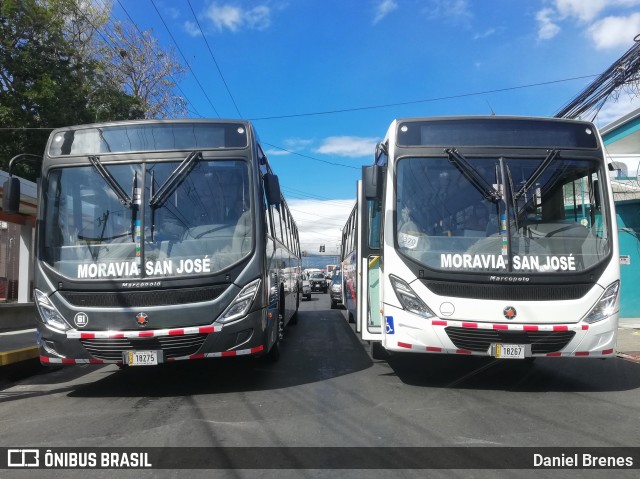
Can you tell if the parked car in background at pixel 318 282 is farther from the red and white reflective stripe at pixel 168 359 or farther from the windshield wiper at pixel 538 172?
the windshield wiper at pixel 538 172

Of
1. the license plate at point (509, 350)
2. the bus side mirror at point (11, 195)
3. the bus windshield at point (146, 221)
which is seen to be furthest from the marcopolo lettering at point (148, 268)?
the license plate at point (509, 350)

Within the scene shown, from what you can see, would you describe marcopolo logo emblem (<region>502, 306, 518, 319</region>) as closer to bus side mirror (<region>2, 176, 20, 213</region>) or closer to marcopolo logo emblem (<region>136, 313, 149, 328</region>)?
marcopolo logo emblem (<region>136, 313, 149, 328</region>)

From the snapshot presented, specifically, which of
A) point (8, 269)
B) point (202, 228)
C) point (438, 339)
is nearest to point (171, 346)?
point (202, 228)

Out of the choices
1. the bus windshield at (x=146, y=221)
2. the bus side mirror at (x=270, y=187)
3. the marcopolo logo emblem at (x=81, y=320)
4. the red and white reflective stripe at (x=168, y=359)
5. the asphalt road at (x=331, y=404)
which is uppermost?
the bus side mirror at (x=270, y=187)

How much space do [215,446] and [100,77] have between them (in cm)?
1991

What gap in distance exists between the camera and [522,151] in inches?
255

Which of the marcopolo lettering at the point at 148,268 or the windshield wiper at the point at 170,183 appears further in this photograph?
the windshield wiper at the point at 170,183

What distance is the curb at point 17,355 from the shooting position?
757cm

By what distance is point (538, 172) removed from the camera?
639cm

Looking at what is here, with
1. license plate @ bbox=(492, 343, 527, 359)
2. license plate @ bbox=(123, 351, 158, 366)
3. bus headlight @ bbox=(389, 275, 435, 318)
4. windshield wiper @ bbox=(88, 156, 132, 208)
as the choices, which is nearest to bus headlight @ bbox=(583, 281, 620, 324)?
license plate @ bbox=(492, 343, 527, 359)

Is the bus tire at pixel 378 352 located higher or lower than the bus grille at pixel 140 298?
lower

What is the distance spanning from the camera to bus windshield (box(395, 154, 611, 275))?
20.2 feet

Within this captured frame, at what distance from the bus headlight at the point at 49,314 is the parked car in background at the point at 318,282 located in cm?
3608

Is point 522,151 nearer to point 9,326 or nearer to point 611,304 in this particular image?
point 611,304
